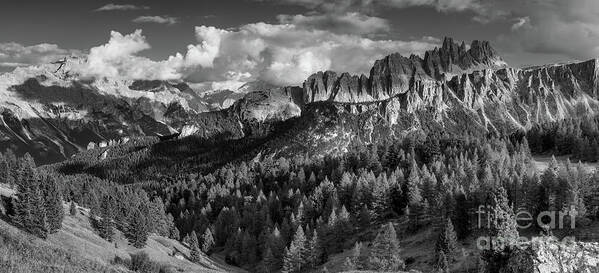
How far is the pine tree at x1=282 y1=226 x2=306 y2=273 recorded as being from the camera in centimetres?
11781

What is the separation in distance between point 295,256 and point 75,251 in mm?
56471

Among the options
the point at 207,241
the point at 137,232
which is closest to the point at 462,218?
the point at 137,232

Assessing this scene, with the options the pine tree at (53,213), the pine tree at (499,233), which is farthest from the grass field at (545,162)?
the pine tree at (53,213)

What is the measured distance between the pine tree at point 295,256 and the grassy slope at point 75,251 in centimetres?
1761

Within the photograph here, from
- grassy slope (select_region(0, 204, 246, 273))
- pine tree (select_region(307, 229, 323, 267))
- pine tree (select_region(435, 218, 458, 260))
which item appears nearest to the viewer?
grassy slope (select_region(0, 204, 246, 273))

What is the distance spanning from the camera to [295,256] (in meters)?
118

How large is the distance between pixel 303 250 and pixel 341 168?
235 feet

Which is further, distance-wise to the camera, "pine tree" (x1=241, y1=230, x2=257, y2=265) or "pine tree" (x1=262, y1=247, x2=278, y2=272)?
"pine tree" (x1=241, y1=230, x2=257, y2=265)

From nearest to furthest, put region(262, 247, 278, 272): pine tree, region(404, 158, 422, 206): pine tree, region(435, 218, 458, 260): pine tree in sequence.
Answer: region(435, 218, 458, 260): pine tree < region(404, 158, 422, 206): pine tree < region(262, 247, 278, 272): pine tree

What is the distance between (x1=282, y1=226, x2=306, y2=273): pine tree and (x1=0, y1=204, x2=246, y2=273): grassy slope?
57.8 feet

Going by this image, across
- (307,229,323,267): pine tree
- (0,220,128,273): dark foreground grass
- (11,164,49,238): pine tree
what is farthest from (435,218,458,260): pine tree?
(0,220,128,273): dark foreground grass

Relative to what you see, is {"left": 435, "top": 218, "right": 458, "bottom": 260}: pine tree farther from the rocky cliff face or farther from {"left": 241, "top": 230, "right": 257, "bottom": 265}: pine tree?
{"left": 241, "top": 230, "right": 257, "bottom": 265}: pine tree

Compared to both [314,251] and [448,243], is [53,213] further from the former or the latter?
[448,243]

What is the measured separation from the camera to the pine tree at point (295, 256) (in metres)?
118
